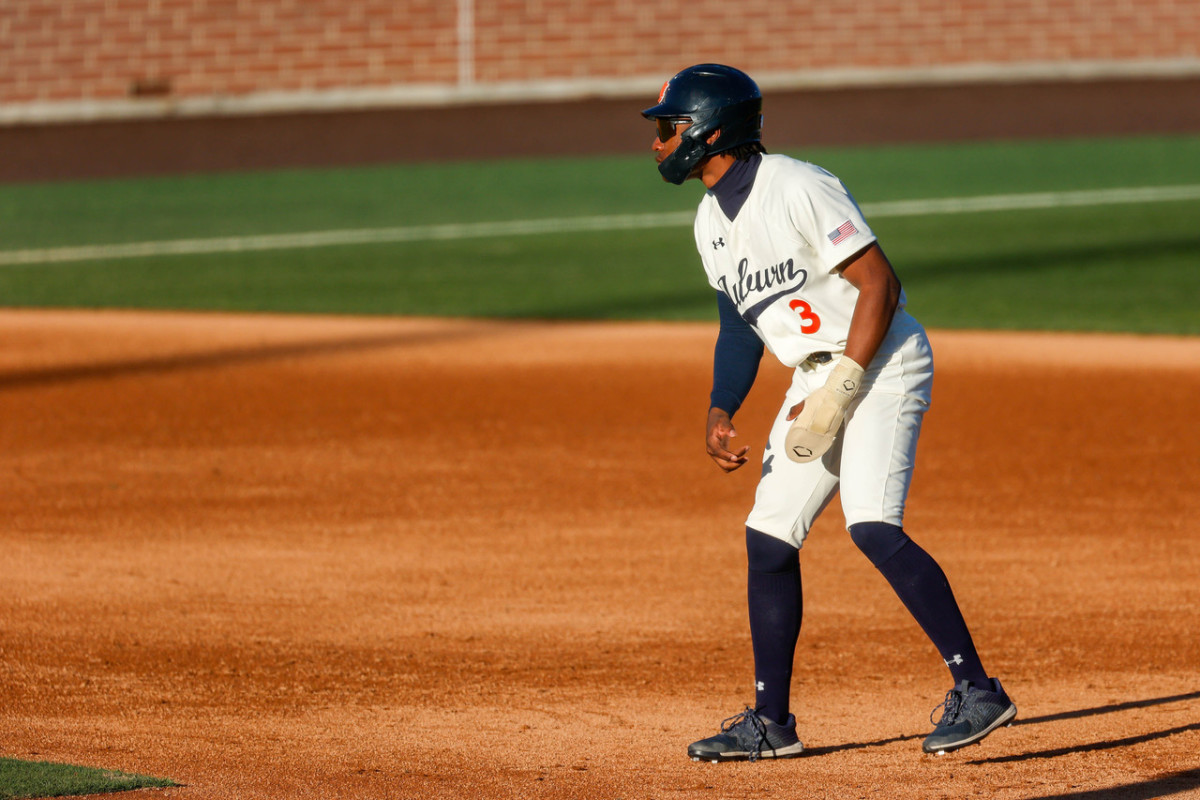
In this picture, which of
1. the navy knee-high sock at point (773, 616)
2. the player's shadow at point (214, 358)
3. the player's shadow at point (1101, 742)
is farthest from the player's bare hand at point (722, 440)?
the player's shadow at point (214, 358)

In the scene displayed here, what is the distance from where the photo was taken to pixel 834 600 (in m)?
6.24

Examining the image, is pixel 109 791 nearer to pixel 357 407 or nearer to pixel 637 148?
pixel 357 407

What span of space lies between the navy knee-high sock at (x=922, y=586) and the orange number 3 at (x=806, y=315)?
20.1 inches

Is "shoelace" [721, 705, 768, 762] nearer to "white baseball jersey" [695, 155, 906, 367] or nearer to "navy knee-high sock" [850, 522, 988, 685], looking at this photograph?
"navy knee-high sock" [850, 522, 988, 685]

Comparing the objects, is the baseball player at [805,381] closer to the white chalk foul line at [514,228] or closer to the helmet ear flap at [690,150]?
the helmet ear flap at [690,150]

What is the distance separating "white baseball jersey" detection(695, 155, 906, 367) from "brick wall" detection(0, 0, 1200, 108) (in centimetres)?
2360

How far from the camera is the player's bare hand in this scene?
14.6ft

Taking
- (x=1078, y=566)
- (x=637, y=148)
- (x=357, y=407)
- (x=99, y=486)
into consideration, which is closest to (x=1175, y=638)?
(x=1078, y=566)

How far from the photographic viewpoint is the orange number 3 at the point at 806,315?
14.1 feet

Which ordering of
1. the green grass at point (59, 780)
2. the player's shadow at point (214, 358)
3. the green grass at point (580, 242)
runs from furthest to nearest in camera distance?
the green grass at point (580, 242), the player's shadow at point (214, 358), the green grass at point (59, 780)

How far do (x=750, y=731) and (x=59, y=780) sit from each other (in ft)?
5.68

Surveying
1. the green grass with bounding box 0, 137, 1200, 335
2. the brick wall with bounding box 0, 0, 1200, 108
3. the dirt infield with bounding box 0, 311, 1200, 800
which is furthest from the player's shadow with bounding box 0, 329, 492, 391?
the brick wall with bounding box 0, 0, 1200, 108

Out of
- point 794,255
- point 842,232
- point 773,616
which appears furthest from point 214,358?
point 842,232

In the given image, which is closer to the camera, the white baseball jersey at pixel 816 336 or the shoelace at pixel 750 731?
the white baseball jersey at pixel 816 336
